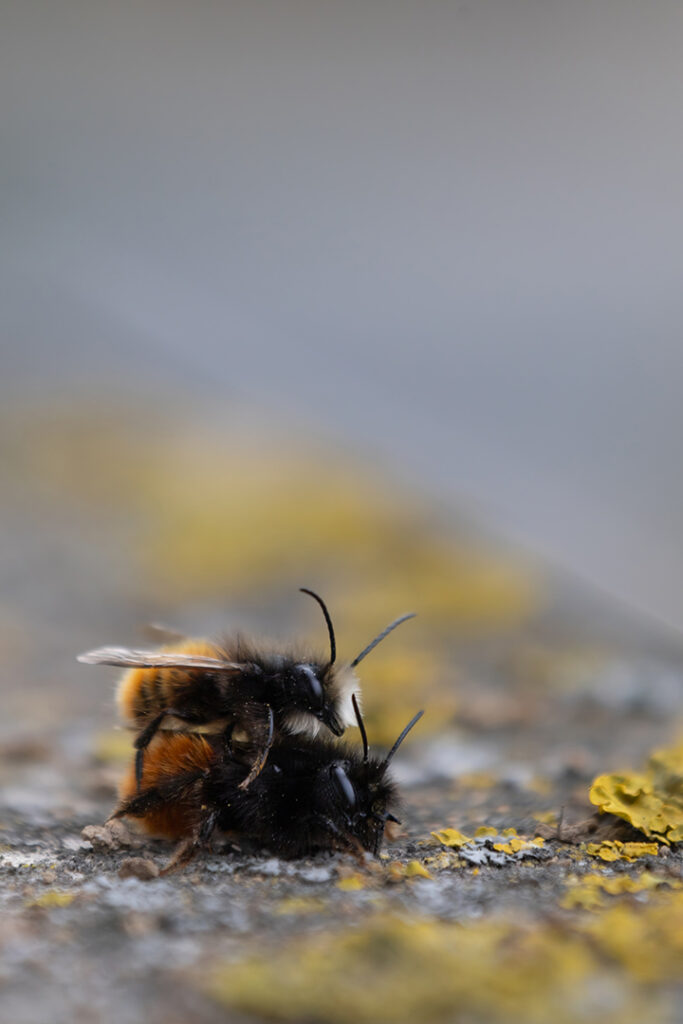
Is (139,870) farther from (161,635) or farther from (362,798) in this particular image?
(161,635)

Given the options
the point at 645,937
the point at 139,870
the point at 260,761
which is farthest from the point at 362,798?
the point at 645,937

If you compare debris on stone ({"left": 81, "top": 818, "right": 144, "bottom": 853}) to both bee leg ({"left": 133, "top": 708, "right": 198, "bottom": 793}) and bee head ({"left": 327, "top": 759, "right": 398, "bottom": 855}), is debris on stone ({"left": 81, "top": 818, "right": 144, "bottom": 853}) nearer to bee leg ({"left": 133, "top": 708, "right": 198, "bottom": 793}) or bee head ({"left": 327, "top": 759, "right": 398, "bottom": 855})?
bee leg ({"left": 133, "top": 708, "right": 198, "bottom": 793})

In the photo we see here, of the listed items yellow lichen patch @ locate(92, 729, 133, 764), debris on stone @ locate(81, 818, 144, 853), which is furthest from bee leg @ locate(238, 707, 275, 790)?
yellow lichen patch @ locate(92, 729, 133, 764)

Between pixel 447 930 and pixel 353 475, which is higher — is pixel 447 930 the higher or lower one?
the lower one

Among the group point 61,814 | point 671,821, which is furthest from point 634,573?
point 61,814

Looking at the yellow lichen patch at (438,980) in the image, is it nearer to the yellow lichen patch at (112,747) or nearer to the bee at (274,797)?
the bee at (274,797)

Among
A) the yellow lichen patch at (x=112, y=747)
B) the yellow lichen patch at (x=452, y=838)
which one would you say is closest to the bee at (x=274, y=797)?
the yellow lichen patch at (x=452, y=838)

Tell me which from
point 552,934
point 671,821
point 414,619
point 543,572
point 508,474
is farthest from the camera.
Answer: point 508,474

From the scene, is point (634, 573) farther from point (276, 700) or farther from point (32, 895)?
point (32, 895)
